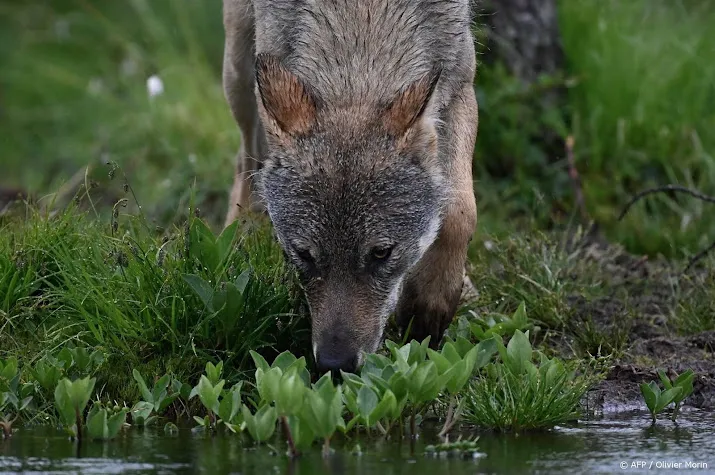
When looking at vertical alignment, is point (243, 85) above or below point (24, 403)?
above

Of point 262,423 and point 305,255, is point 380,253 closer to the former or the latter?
point 305,255

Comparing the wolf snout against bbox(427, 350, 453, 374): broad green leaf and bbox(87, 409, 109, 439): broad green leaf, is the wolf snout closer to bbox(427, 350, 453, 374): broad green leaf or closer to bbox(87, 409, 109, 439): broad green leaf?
bbox(427, 350, 453, 374): broad green leaf

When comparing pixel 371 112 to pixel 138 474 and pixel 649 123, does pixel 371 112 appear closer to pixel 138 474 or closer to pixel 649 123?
pixel 138 474

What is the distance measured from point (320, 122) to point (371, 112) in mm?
201

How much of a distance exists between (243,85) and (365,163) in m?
2.19

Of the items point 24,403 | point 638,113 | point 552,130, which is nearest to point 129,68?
point 552,130

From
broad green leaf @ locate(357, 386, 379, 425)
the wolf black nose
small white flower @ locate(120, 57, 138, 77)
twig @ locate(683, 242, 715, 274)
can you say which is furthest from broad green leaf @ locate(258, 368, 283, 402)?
small white flower @ locate(120, 57, 138, 77)

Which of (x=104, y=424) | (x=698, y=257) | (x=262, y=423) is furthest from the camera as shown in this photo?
(x=698, y=257)

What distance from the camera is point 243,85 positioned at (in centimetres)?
658

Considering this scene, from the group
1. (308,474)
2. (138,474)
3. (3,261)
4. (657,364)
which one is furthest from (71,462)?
(657,364)

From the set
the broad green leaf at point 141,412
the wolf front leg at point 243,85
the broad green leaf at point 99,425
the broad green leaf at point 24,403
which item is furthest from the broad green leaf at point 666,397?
the wolf front leg at point 243,85

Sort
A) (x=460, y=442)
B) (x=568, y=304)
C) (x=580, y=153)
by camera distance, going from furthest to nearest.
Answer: (x=580, y=153)
(x=568, y=304)
(x=460, y=442)

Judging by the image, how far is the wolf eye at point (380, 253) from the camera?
181 inches

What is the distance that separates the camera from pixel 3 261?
16.8 ft
